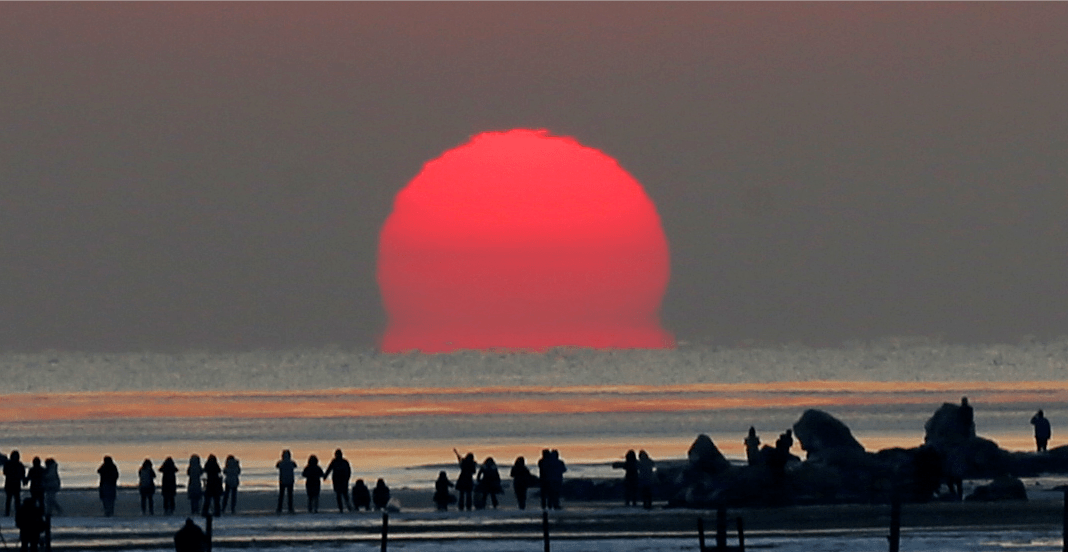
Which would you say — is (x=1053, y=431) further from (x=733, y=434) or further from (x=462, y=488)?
(x=462, y=488)

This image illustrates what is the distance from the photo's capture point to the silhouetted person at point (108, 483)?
193 ft

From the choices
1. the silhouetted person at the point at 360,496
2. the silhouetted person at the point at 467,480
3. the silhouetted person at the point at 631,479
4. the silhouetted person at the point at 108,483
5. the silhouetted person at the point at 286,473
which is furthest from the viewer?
the silhouetted person at the point at 360,496

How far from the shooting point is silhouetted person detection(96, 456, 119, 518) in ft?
193

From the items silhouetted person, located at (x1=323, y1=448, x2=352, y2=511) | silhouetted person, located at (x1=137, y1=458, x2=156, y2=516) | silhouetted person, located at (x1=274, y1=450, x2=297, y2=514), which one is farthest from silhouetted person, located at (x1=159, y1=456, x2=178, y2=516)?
silhouetted person, located at (x1=323, y1=448, x2=352, y2=511)

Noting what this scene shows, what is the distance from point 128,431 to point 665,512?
9345cm

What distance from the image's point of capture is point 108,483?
59344 mm

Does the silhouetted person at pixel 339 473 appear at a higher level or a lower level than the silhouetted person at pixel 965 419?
lower

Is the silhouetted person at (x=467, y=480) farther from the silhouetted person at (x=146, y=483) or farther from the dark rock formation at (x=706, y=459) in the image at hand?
the silhouetted person at (x=146, y=483)

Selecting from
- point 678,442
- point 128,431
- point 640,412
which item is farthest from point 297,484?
point 640,412

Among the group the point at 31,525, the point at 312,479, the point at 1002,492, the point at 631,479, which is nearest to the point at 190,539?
the point at 31,525

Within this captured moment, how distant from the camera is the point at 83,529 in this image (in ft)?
183

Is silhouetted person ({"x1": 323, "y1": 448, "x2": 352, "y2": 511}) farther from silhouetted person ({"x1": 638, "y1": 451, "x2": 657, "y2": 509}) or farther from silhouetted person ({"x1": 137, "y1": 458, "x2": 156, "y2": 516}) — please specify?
silhouetted person ({"x1": 638, "y1": 451, "x2": 657, "y2": 509})

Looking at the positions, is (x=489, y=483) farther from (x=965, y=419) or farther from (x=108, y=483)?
(x=965, y=419)

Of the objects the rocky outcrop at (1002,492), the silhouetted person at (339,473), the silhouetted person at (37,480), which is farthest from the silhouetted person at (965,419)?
the silhouetted person at (37,480)
